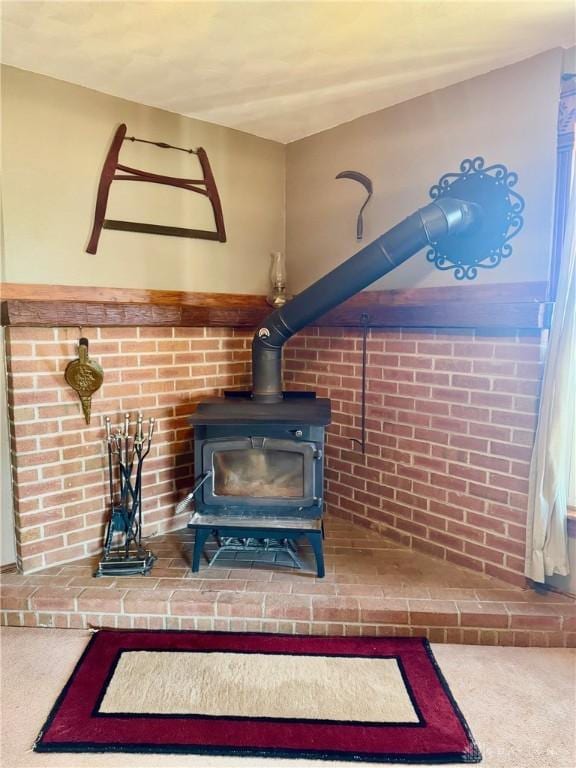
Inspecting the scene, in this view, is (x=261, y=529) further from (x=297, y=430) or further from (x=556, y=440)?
(x=556, y=440)

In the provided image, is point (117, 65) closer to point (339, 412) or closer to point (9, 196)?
point (9, 196)

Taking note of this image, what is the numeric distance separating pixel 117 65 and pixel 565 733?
2939mm

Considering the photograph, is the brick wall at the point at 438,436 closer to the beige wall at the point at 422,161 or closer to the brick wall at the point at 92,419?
the beige wall at the point at 422,161

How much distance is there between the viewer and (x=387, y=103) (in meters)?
2.50

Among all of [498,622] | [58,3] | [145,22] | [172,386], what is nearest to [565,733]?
[498,622]

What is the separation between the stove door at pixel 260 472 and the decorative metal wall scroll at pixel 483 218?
1.06 m

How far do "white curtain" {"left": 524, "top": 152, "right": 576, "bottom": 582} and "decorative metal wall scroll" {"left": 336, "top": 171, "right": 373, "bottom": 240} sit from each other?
39.3 inches

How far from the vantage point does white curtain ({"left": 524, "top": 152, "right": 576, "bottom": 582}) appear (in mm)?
1915

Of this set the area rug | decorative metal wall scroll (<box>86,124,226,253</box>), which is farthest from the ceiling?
the area rug

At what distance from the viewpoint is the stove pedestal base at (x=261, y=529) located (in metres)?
2.22

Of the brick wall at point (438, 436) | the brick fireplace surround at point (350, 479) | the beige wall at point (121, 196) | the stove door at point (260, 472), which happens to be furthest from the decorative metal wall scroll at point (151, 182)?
the stove door at point (260, 472)

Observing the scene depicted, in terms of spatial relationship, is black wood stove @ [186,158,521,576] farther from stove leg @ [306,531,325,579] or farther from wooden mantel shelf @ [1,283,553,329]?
wooden mantel shelf @ [1,283,553,329]

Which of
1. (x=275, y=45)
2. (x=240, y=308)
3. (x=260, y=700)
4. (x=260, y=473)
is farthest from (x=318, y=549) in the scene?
(x=275, y=45)

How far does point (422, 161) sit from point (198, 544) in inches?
81.4
